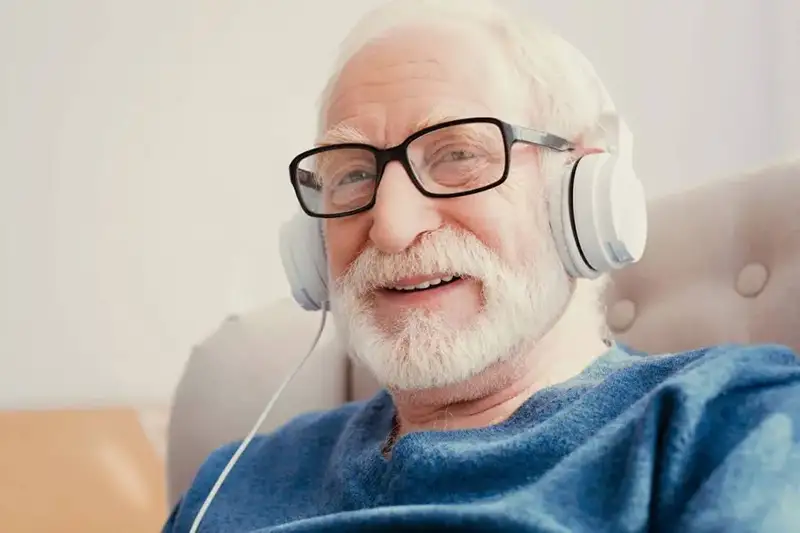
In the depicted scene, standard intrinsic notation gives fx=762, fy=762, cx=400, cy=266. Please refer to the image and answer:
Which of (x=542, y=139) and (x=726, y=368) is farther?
(x=542, y=139)

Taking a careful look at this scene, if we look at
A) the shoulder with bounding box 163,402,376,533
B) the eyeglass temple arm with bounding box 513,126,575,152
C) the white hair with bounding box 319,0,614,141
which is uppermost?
the white hair with bounding box 319,0,614,141

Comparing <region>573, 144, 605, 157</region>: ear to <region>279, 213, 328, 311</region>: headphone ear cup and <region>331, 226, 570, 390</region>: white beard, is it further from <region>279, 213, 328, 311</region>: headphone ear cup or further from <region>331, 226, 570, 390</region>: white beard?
<region>279, 213, 328, 311</region>: headphone ear cup

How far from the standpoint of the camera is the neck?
0.82 metres

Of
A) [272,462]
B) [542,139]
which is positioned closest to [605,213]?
[542,139]

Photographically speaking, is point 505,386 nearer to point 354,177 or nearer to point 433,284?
point 433,284

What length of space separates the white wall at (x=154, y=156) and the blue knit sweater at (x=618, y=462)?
0.76 metres

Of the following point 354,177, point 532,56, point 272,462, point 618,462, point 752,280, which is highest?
point 532,56

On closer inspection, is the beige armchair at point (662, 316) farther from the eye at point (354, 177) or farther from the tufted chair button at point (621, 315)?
the eye at point (354, 177)

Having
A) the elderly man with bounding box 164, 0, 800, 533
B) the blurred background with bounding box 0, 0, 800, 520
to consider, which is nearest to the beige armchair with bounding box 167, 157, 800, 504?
the elderly man with bounding box 164, 0, 800, 533

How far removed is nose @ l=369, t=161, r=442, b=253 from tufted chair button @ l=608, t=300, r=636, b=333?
420 mm

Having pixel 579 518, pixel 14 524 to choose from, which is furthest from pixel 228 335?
pixel 579 518

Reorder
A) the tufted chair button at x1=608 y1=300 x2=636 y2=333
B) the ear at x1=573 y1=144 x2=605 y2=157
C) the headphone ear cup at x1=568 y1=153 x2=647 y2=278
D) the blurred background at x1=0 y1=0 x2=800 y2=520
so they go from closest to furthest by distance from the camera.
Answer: the headphone ear cup at x1=568 y1=153 x2=647 y2=278 < the ear at x1=573 y1=144 x2=605 y2=157 < the tufted chair button at x1=608 y1=300 x2=636 y2=333 < the blurred background at x1=0 y1=0 x2=800 y2=520

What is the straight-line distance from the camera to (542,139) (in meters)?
0.83

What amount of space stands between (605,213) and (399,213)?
0.67 ft
